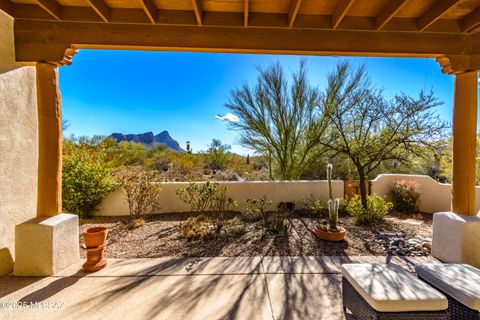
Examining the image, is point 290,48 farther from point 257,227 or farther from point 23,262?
point 23,262

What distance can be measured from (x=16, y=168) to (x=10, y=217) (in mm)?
595

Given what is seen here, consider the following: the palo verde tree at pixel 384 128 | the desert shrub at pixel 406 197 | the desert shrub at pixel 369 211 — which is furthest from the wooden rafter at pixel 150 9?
the desert shrub at pixel 406 197

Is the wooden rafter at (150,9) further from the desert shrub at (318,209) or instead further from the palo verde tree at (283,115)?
the palo verde tree at (283,115)

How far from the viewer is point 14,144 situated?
2771 mm

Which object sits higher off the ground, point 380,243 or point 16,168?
point 16,168

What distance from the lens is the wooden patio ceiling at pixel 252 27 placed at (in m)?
2.65

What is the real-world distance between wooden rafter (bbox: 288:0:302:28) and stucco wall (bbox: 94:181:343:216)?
3706mm

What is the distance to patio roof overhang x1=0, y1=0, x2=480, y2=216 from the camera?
2.67m

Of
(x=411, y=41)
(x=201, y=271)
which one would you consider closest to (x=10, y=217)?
(x=201, y=271)

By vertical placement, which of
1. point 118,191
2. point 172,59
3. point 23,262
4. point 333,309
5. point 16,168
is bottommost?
point 333,309

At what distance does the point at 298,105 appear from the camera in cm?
742

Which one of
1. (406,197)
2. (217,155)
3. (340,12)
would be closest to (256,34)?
(340,12)

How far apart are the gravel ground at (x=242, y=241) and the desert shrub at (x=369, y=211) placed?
0.17 metres

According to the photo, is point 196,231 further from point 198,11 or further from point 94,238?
point 198,11
